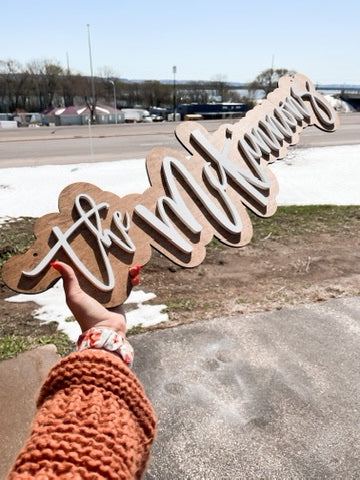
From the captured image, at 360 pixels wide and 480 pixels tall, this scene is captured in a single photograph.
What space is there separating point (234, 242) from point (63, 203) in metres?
1.45

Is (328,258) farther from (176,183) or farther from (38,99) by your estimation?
(38,99)

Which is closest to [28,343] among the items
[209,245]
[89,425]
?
[89,425]

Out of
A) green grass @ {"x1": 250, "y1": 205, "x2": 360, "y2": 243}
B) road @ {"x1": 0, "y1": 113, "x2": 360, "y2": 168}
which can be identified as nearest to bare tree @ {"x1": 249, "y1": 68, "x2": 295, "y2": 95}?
road @ {"x1": 0, "y1": 113, "x2": 360, "y2": 168}

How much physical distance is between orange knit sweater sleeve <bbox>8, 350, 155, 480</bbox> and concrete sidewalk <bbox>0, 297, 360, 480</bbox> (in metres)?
2.43

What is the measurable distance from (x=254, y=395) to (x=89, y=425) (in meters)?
3.48

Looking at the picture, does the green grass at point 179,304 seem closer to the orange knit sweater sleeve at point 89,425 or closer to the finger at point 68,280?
the finger at point 68,280

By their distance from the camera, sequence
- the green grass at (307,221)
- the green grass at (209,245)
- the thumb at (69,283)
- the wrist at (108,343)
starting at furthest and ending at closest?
1. the green grass at (307,221)
2. the green grass at (209,245)
3. the thumb at (69,283)
4. the wrist at (108,343)

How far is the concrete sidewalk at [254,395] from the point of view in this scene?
3.45 m

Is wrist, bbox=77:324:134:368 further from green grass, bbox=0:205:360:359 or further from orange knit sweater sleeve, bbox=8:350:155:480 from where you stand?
green grass, bbox=0:205:360:359

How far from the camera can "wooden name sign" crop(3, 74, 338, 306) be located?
9.32 ft

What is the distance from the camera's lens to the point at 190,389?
4289mm

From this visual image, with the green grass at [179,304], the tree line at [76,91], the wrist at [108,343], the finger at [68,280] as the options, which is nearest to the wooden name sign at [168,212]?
the finger at [68,280]

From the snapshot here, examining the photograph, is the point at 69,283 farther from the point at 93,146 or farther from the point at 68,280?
the point at 93,146

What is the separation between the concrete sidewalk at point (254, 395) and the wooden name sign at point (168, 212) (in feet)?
5.60
